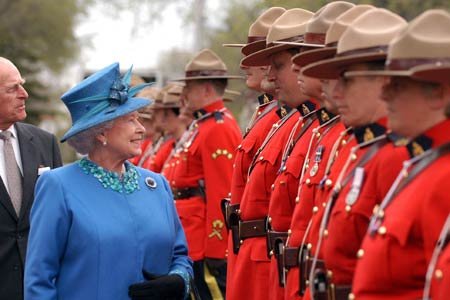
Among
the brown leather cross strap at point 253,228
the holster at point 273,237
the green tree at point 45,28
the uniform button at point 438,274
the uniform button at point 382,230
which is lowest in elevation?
the green tree at point 45,28

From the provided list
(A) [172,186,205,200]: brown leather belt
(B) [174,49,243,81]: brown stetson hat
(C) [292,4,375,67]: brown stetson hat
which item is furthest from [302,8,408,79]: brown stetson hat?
(B) [174,49,243,81]: brown stetson hat

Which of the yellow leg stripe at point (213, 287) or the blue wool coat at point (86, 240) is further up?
the blue wool coat at point (86, 240)

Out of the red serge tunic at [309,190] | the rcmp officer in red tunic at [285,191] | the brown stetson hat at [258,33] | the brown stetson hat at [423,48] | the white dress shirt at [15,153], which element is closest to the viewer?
the brown stetson hat at [423,48]

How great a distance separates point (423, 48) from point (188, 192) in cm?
602

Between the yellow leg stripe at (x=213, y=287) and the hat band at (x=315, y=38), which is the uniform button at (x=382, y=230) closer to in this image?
the hat band at (x=315, y=38)

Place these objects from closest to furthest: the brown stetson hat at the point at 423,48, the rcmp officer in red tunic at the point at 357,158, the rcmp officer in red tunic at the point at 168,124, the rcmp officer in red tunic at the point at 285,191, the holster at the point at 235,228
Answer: the brown stetson hat at the point at 423,48, the rcmp officer in red tunic at the point at 357,158, the rcmp officer in red tunic at the point at 285,191, the holster at the point at 235,228, the rcmp officer in red tunic at the point at 168,124

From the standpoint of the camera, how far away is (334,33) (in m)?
5.22

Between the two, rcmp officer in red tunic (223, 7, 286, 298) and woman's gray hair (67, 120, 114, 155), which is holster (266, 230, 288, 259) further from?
woman's gray hair (67, 120, 114, 155)

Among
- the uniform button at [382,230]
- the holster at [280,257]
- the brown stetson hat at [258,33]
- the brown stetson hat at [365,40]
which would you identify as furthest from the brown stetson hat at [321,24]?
the brown stetson hat at [258,33]

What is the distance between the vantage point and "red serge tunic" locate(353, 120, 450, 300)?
13.1 ft

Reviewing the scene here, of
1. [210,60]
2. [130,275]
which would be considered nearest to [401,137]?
[130,275]

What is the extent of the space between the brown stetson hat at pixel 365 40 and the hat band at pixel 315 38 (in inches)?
32.9

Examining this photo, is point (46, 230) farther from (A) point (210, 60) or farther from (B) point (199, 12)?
(B) point (199, 12)

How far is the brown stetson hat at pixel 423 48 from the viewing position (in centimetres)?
408
